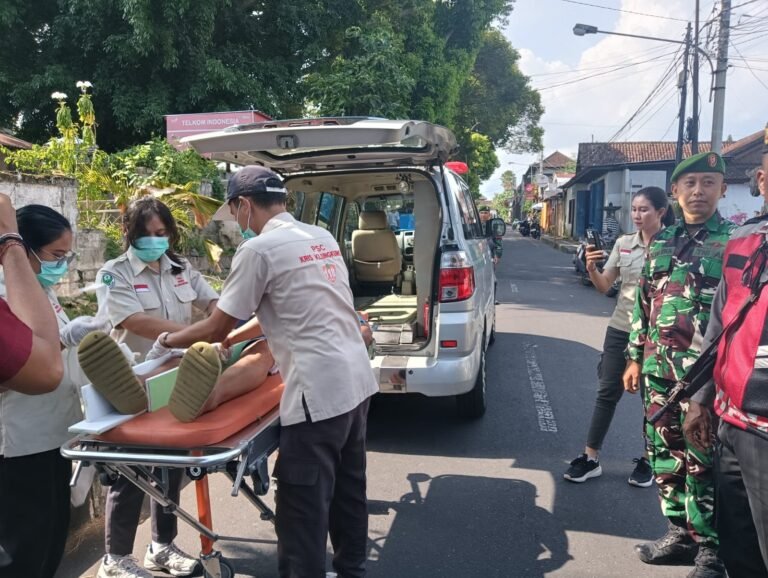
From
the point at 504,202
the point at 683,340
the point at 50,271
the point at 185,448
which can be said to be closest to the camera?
the point at 185,448

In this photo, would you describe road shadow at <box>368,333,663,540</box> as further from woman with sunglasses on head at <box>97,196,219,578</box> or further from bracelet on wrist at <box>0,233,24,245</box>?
bracelet on wrist at <box>0,233,24,245</box>

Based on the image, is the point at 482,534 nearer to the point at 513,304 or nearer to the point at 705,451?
the point at 705,451

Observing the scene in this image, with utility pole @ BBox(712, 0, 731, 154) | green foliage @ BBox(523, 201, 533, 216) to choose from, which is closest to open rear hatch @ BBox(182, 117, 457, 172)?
utility pole @ BBox(712, 0, 731, 154)

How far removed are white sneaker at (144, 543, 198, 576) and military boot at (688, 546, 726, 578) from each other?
2.38 meters

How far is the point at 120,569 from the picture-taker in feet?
8.43

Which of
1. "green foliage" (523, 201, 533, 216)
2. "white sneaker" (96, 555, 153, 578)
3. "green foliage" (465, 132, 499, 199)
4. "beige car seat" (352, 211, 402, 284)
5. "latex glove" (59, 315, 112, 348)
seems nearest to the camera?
"latex glove" (59, 315, 112, 348)

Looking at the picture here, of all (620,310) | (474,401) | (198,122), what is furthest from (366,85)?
(620,310)

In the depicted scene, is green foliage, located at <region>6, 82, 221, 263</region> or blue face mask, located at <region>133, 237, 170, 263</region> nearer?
blue face mask, located at <region>133, 237, 170, 263</region>

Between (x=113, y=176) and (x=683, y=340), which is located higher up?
(x=113, y=176)

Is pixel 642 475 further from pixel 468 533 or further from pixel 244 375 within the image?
pixel 244 375

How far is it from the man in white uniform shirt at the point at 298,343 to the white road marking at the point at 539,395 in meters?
2.91

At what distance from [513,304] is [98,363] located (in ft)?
32.0

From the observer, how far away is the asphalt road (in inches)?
115

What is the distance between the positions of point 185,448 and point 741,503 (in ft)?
6.50
